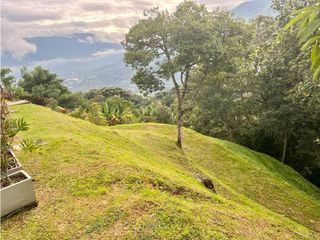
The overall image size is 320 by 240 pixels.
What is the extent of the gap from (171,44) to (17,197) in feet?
38.7

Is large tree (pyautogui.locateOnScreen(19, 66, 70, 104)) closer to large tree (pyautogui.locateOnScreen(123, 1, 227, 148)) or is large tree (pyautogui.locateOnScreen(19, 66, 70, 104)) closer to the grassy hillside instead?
large tree (pyautogui.locateOnScreen(123, 1, 227, 148))

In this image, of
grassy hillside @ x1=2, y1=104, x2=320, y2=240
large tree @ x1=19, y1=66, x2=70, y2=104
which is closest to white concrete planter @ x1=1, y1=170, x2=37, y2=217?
grassy hillside @ x1=2, y1=104, x2=320, y2=240

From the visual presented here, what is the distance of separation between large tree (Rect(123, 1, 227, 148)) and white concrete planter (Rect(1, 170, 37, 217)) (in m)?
11.0

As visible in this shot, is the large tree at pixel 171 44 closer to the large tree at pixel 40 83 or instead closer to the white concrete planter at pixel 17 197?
the white concrete planter at pixel 17 197

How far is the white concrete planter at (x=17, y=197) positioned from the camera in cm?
656

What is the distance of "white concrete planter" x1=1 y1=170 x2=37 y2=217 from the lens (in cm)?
656

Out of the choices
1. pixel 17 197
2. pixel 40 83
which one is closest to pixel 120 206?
pixel 17 197

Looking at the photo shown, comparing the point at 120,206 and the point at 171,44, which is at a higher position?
the point at 171,44

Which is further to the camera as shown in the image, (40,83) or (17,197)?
(40,83)

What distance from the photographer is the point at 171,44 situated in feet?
54.5

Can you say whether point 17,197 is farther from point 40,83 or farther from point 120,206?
point 40,83

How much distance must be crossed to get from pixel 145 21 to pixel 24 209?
40.8ft

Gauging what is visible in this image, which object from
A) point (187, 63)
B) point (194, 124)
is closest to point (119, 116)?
point (194, 124)

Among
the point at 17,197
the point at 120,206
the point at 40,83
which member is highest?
the point at 40,83
